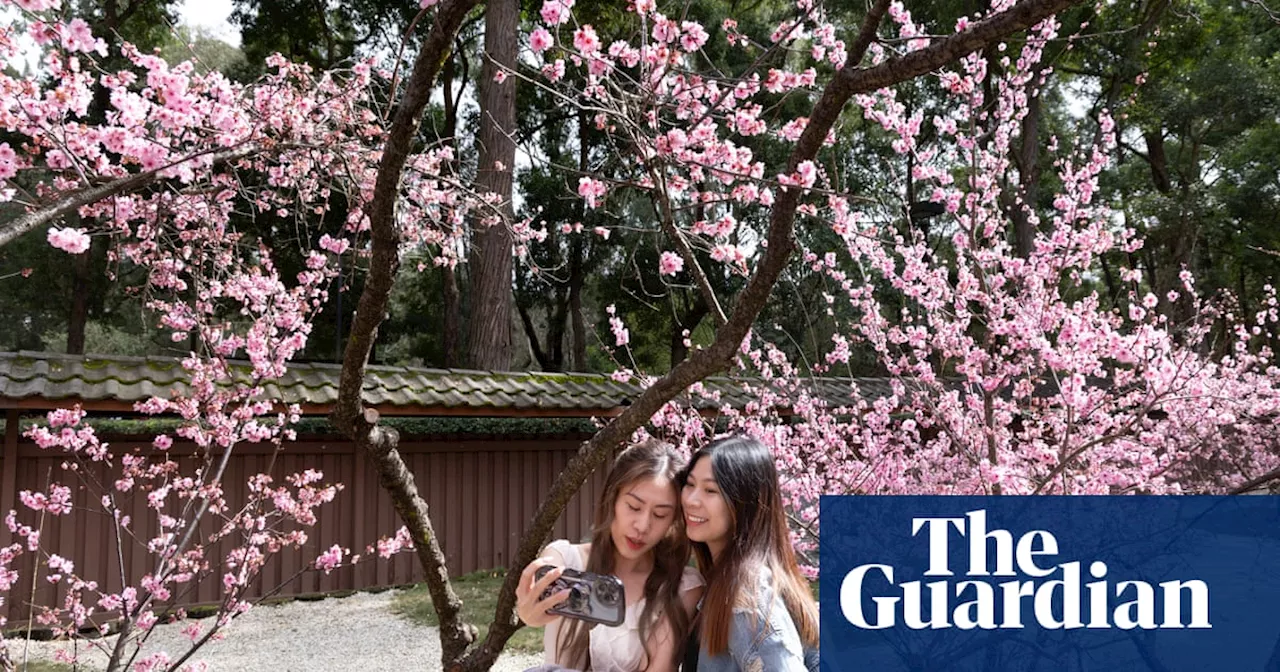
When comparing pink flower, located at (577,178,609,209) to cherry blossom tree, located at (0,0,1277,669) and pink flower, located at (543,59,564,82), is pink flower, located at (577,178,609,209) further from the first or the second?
pink flower, located at (543,59,564,82)

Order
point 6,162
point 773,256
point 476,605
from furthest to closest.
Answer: point 476,605, point 6,162, point 773,256

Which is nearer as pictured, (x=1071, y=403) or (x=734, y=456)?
(x=734, y=456)

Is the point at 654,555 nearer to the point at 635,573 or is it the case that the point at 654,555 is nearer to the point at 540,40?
the point at 635,573

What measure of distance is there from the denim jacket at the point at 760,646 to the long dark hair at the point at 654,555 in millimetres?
142

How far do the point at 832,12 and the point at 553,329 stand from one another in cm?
646

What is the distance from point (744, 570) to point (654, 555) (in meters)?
0.28

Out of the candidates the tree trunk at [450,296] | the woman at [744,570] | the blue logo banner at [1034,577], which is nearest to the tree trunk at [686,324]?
the tree trunk at [450,296]

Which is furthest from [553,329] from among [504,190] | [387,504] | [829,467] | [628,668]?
[628,668]

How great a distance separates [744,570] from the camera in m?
1.72

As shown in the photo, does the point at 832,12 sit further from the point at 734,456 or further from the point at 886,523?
the point at 734,456

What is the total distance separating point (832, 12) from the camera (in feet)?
35.7

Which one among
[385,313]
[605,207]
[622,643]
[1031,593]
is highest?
[605,207]

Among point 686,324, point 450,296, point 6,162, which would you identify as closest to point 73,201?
point 6,162

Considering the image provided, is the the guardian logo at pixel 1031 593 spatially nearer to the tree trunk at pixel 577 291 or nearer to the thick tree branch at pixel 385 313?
the thick tree branch at pixel 385 313
